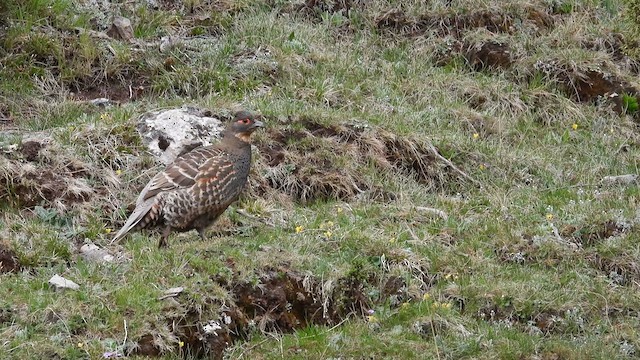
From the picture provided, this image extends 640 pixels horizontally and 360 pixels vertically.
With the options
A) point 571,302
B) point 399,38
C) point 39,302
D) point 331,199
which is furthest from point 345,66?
point 39,302

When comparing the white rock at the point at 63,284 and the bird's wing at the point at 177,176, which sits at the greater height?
the bird's wing at the point at 177,176

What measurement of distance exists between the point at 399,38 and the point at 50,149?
18.8ft

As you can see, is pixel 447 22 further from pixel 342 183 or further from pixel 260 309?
pixel 260 309

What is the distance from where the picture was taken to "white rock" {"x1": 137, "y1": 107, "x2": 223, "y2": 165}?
428 inches

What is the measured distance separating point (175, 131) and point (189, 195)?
1.98 m

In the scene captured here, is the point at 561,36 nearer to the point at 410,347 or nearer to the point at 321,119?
the point at 321,119

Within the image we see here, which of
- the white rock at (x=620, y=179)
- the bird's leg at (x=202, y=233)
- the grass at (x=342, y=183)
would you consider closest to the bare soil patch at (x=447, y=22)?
the grass at (x=342, y=183)

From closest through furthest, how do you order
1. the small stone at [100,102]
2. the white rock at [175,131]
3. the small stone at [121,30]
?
the white rock at [175,131]
the small stone at [100,102]
the small stone at [121,30]

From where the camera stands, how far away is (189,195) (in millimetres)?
9219

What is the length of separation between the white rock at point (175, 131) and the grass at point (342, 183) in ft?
0.62

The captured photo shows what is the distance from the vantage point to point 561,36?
47.6 feet

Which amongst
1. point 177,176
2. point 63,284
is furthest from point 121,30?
point 63,284

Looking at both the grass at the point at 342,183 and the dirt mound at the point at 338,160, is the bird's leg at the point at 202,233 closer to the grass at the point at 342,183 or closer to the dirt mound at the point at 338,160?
the grass at the point at 342,183

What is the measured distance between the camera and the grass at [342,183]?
7.93 m
